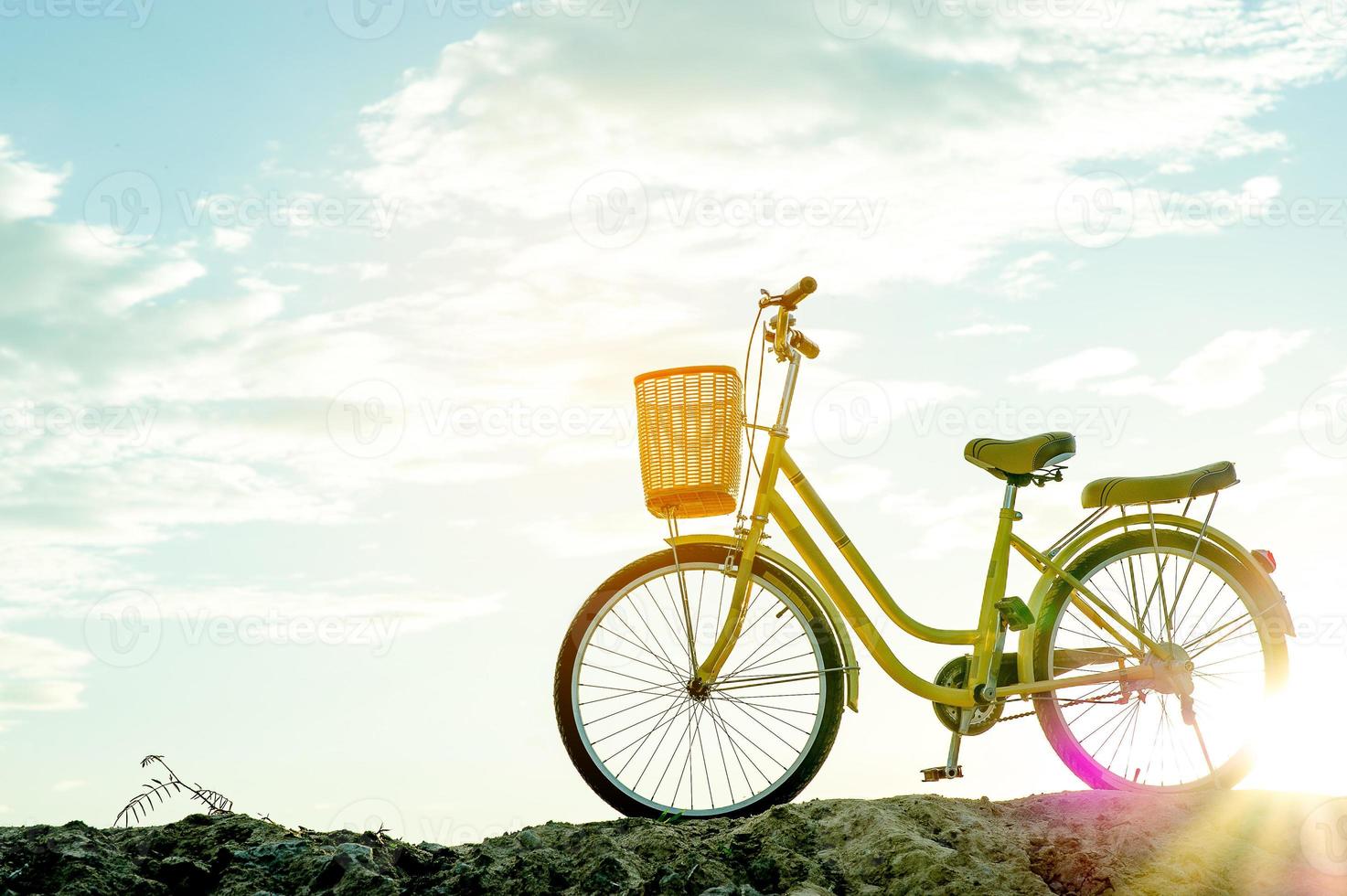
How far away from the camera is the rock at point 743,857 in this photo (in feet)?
14.8

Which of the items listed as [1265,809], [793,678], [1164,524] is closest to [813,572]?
[793,678]

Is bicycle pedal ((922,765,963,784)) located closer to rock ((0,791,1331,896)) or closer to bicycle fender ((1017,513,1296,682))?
rock ((0,791,1331,896))

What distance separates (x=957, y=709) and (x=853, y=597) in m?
0.69

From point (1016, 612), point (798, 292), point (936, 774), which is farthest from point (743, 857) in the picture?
point (798, 292)

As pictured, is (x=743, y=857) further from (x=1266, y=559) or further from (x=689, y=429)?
(x=1266, y=559)

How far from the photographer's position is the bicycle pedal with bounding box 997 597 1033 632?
18.2ft

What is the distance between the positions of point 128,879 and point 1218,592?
16.5ft

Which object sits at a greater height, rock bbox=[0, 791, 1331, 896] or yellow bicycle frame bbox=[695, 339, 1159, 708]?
yellow bicycle frame bbox=[695, 339, 1159, 708]

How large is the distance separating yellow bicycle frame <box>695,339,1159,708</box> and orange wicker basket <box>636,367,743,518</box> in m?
0.28

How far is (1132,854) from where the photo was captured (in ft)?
15.4

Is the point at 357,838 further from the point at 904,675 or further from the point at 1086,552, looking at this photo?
the point at 1086,552

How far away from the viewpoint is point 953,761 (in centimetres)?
538

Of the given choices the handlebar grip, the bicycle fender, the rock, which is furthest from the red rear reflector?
the handlebar grip

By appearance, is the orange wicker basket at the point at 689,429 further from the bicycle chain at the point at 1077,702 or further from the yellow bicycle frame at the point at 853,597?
the bicycle chain at the point at 1077,702
